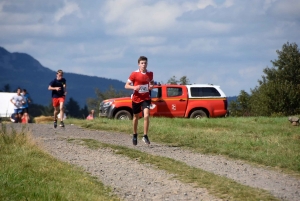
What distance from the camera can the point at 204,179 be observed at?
959 centimetres

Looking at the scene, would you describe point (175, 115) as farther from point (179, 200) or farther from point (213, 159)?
point (179, 200)

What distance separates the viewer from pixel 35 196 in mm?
8219

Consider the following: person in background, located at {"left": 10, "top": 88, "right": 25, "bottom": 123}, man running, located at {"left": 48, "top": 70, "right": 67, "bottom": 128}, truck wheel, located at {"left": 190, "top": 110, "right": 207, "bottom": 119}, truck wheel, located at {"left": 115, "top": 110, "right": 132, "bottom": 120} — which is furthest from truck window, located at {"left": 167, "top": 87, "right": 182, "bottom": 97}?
man running, located at {"left": 48, "top": 70, "right": 67, "bottom": 128}

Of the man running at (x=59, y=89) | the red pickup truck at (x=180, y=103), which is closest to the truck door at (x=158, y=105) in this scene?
the red pickup truck at (x=180, y=103)

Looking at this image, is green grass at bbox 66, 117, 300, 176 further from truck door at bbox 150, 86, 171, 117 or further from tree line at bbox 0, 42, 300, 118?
tree line at bbox 0, 42, 300, 118

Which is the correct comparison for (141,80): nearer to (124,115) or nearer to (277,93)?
(124,115)

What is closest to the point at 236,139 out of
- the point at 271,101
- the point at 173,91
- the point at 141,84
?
the point at 141,84

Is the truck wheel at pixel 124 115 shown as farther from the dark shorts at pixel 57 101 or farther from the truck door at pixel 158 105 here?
the dark shorts at pixel 57 101

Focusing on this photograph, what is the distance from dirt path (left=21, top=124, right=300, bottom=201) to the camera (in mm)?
8844

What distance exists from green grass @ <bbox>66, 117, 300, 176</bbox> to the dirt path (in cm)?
53

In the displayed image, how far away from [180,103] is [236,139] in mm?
12208

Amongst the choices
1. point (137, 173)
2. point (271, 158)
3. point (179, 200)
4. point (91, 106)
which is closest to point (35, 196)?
point (179, 200)

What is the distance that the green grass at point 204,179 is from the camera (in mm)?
8414

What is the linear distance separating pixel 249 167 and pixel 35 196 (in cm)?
466
